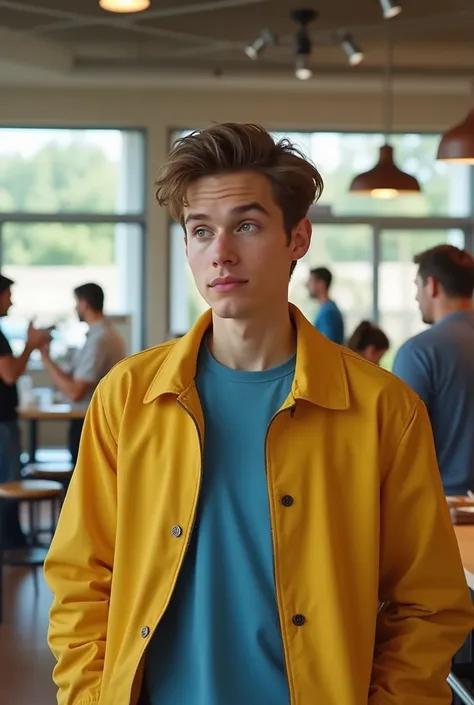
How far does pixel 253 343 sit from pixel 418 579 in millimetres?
431

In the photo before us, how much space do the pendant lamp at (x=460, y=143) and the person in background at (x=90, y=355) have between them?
3.03 metres

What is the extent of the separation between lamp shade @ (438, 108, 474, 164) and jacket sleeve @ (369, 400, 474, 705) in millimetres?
2805

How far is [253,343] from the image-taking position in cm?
164

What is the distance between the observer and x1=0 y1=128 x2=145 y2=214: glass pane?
1018cm

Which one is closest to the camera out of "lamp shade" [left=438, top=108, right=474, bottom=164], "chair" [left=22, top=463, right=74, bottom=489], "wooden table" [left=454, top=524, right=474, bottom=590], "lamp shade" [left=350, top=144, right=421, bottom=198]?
"wooden table" [left=454, top=524, right=474, bottom=590]

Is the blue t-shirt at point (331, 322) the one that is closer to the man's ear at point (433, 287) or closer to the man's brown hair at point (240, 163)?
the man's ear at point (433, 287)

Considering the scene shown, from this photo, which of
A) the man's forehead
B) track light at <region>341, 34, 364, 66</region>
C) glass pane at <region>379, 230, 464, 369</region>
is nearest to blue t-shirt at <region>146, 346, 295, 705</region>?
the man's forehead

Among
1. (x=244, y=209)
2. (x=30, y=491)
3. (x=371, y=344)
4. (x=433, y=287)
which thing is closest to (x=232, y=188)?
(x=244, y=209)

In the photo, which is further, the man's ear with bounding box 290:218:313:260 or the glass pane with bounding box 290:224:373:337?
the glass pane with bounding box 290:224:373:337

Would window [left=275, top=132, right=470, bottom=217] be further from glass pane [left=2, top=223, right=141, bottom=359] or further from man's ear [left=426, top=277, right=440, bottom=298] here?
man's ear [left=426, top=277, right=440, bottom=298]

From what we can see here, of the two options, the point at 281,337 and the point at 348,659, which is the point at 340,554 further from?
the point at 281,337

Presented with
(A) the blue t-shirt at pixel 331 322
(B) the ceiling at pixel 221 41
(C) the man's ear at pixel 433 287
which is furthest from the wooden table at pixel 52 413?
(C) the man's ear at pixel 433 287

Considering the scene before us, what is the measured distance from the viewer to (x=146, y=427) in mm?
1611

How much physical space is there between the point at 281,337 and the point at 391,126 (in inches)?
349
